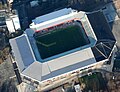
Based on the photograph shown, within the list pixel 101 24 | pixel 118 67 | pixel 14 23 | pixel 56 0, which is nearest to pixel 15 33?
pixel 14 23

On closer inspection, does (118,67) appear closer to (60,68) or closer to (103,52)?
(103,52)

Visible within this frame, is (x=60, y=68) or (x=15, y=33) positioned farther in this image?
(x=15, y=33)

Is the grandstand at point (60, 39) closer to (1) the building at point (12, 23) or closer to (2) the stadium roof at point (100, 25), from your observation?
(2) the stadium roof at point (100, 25)

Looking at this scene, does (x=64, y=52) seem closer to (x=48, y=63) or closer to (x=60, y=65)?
(x=60, y=65)

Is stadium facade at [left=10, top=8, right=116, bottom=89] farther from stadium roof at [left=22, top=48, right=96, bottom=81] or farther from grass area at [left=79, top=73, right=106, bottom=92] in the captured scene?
grass area at [left=79, top=73, right=106, bottom=92]

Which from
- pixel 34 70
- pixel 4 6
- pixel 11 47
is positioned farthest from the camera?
pixel 4 6

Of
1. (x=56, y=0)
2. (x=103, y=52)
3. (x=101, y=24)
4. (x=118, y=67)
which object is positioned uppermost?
(x=56, y=0)

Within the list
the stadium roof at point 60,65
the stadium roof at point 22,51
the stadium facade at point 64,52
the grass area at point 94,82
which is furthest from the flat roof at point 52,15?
the grass area at point 94,82
